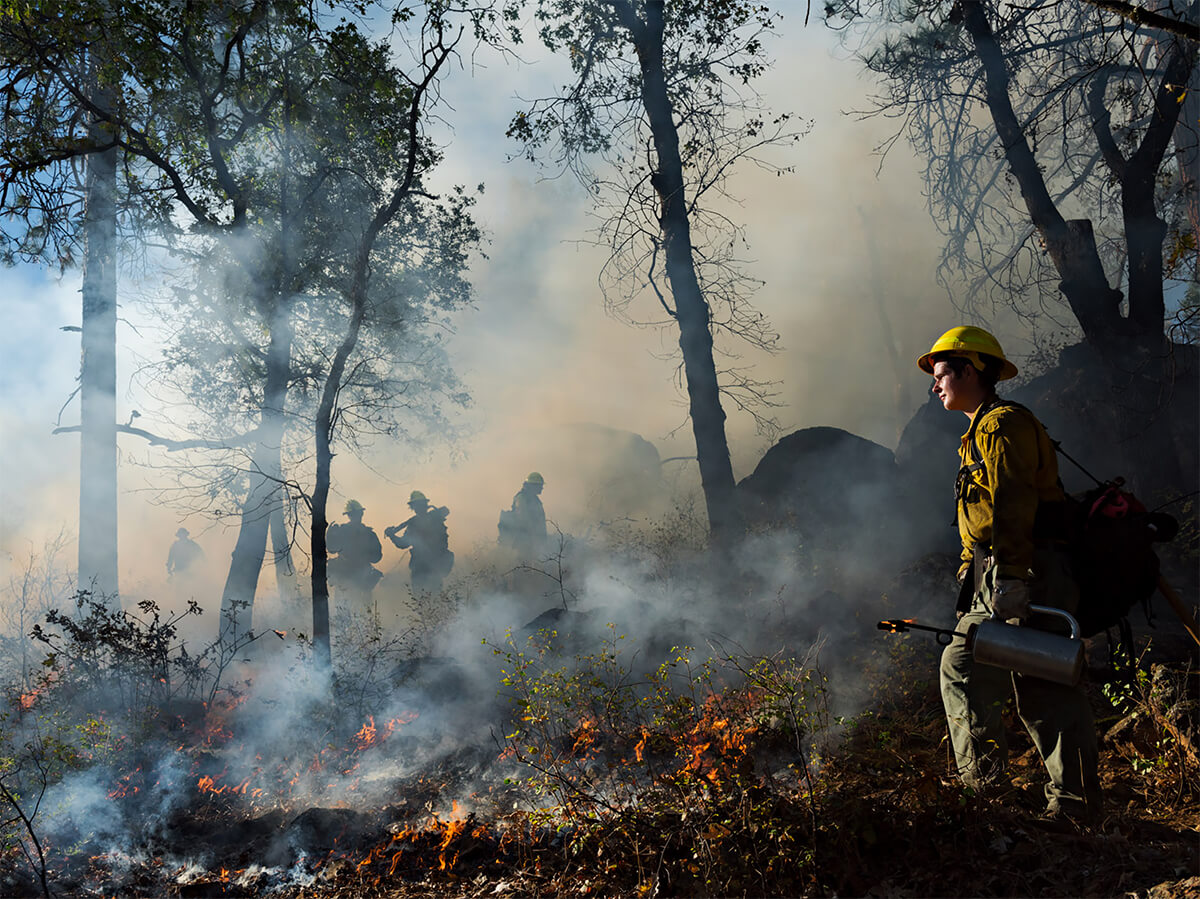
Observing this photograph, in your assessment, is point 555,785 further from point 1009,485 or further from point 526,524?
point 526,524

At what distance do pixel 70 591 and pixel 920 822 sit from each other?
45.4 ft

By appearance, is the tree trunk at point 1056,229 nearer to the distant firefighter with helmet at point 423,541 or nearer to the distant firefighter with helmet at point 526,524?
the distant firefighter with helmet at point 526,524

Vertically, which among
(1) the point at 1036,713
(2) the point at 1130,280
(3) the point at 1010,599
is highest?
(2) the point at 1130,280

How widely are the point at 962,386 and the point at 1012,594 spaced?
105 cm

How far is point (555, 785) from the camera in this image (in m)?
3.61

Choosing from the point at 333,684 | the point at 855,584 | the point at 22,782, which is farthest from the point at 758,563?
the point at 22,782

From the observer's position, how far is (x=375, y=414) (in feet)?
42.1

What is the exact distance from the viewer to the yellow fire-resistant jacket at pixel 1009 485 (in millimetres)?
3066

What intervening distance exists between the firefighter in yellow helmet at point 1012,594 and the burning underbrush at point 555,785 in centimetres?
16

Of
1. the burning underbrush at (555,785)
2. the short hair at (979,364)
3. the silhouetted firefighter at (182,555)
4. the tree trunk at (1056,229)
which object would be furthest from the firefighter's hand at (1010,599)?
the silhouetted firefighter at (182,555)

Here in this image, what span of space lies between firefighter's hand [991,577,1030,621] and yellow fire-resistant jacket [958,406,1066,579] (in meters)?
0.04

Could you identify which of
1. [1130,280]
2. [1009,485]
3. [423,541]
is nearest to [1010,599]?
[1009,485]

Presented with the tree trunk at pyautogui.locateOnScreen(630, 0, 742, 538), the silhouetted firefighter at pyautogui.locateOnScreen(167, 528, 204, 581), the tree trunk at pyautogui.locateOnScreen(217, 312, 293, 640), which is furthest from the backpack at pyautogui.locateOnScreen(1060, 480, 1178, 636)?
the silhouetted firefighter at pyautogui.locateOnScreen(167, 528, 204, 581)

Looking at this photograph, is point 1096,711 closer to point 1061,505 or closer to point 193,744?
point 1061,505
